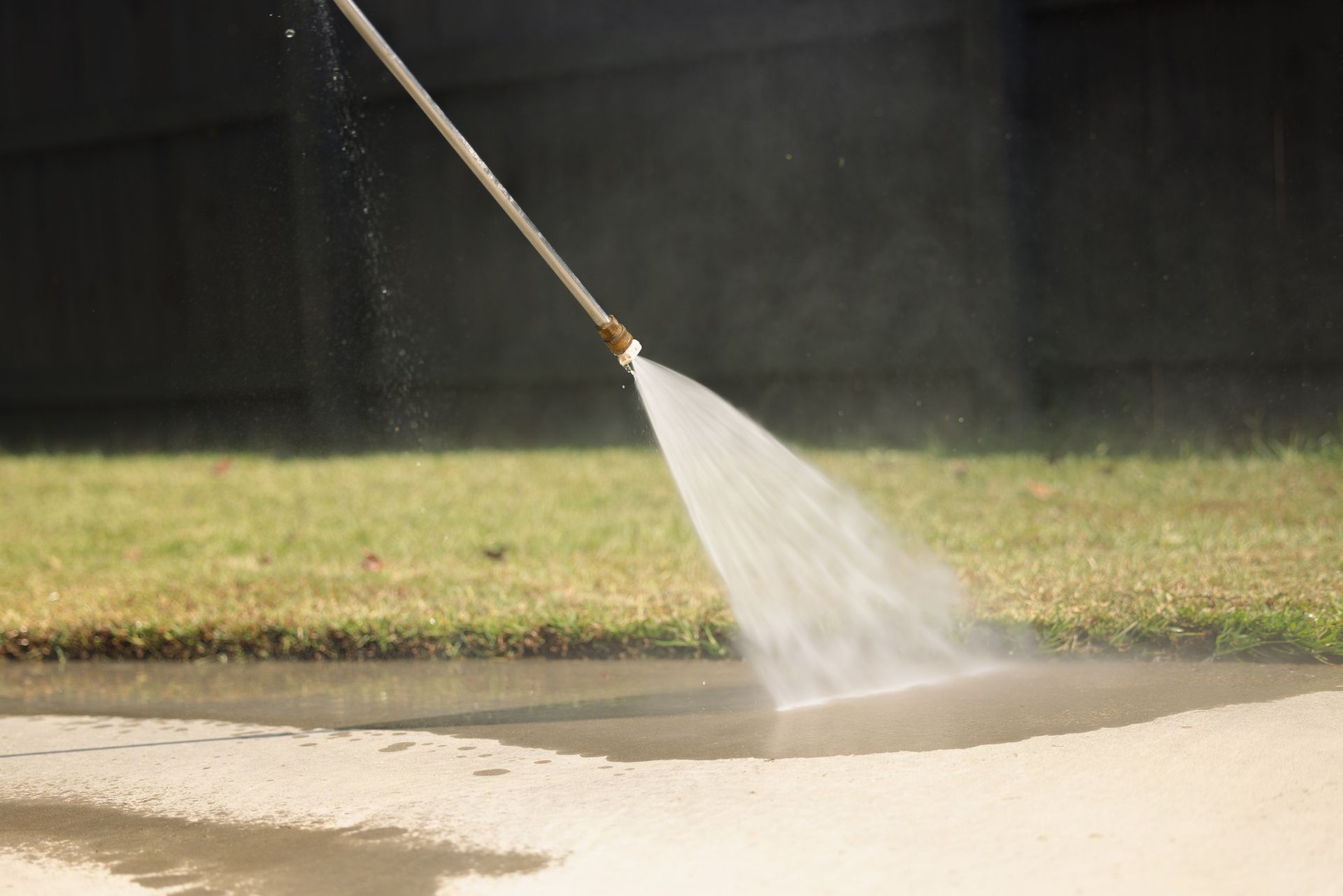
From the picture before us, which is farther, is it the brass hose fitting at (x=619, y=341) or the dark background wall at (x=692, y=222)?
the dark background wall at (x=692, y=222)

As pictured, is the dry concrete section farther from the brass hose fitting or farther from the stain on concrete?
the brass hose fitting

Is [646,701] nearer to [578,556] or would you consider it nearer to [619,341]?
[619,341]

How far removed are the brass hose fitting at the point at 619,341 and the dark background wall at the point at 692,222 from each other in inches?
59.6

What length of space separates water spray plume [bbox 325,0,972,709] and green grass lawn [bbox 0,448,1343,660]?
0.43 feet

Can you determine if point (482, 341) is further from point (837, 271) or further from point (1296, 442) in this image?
point (1296, 442)

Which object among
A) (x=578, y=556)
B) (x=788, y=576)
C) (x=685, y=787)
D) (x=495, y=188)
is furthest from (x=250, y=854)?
(x=578, y=556)

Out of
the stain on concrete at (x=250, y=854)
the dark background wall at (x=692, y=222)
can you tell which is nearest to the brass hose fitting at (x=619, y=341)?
the stain on concrete at (x=250, y=854)

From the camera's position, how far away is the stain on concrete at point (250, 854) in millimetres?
1874

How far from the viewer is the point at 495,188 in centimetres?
285

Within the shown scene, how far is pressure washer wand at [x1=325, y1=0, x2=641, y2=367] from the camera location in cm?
277

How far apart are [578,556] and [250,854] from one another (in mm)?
2094

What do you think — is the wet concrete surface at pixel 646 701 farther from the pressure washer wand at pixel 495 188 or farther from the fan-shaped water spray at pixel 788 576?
the pressure washer wand at pixel 495 188

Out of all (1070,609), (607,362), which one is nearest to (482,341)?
(607,362)

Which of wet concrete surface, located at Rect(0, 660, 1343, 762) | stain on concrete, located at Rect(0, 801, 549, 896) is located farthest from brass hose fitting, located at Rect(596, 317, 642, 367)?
stain on concrete, located at Rect(0, 801, 549, 896)
